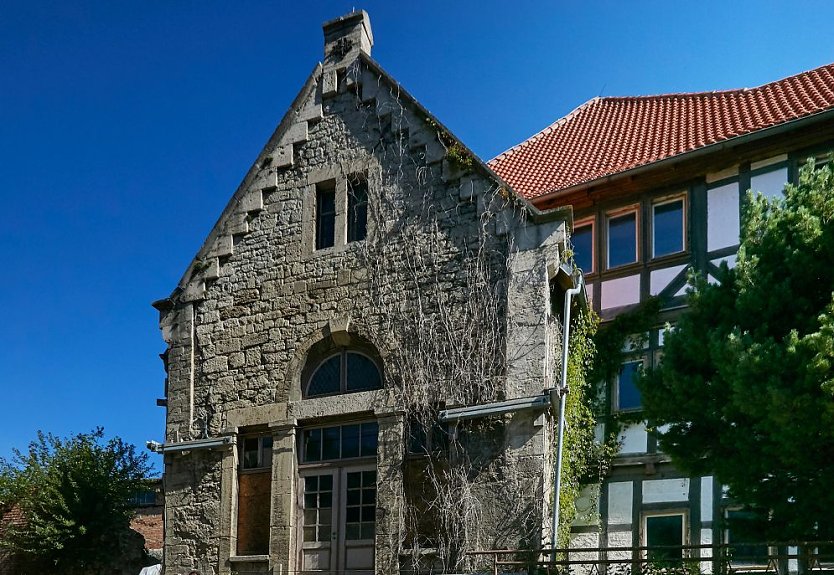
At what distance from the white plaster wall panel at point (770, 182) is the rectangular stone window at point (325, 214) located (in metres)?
5.89

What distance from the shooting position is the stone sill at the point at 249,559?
41.5 feet

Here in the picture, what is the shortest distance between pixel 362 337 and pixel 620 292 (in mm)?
3873

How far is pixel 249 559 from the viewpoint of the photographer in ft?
41.8

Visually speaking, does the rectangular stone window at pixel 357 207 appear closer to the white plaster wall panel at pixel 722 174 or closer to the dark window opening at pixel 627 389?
the dark window opening at pixel 627 389

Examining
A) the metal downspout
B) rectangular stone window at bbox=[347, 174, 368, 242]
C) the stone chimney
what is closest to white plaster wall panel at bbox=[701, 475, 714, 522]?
the metal downspout

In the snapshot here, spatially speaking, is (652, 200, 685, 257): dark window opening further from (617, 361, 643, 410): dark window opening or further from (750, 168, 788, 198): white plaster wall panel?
(617, 361, 643, 410): dark window opening

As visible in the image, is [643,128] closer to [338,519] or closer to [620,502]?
[620,502]

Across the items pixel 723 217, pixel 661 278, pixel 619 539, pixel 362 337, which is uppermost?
pixel 723 217

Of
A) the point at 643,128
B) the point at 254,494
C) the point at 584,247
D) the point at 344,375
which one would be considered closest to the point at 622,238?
the point at 584,247

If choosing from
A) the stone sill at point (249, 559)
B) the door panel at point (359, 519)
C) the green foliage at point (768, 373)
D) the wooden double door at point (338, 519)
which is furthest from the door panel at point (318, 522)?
the green foliage at point (768, 373)

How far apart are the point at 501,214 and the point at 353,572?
4941 mm

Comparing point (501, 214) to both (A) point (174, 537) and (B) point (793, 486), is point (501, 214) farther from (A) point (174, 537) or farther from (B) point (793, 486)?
(A) point (174, 537)

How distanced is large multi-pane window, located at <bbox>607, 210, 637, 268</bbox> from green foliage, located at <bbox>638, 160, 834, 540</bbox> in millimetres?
3594

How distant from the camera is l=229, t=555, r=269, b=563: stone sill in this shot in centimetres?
1266
